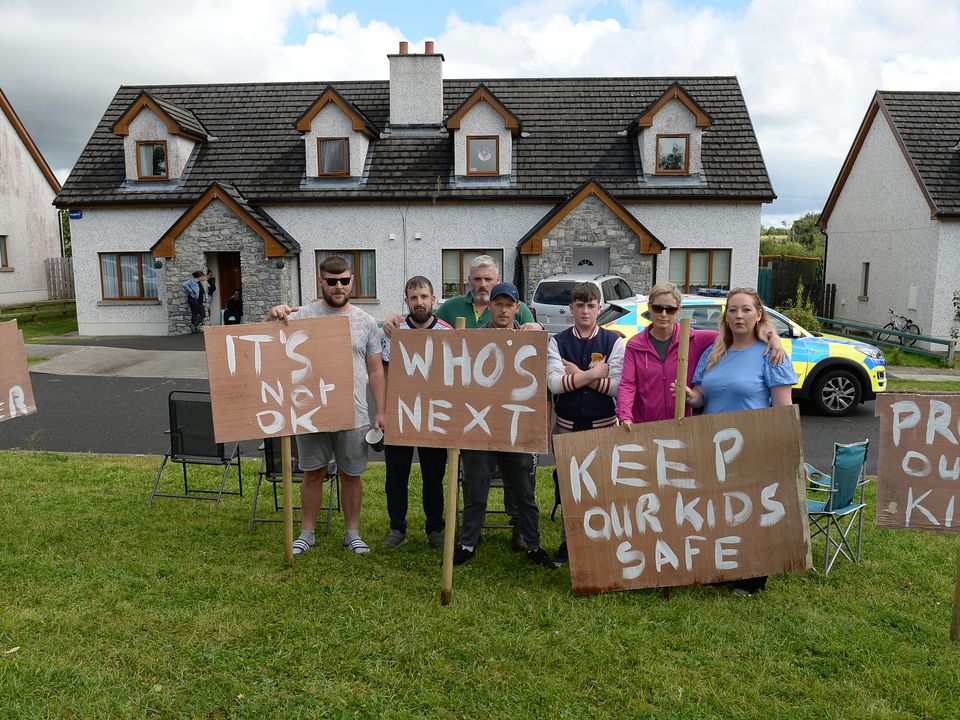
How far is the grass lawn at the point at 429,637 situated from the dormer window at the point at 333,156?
16148 millimetres

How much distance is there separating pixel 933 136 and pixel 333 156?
1613 cm

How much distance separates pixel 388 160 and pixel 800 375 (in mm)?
13714

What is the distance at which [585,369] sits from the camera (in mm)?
4750

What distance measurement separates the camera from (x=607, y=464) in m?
4.34

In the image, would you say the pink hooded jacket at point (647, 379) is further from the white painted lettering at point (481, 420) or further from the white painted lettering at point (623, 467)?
the white painted lettering at point (481, 420)

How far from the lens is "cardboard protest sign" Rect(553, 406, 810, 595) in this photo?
4297 millimetres

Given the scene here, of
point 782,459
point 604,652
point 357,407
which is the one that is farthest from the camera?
point 357,407

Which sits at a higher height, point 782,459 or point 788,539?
point 782,459

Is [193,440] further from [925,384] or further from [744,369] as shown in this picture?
[925,384]

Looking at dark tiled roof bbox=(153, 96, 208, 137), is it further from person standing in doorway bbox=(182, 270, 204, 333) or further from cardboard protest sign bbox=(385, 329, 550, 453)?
cardboard protest sign bbox=(385, 329, 550, 453)

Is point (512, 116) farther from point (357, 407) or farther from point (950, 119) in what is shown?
point (357, 407)

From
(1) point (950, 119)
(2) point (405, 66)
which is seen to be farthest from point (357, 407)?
(1) point (950, 119)

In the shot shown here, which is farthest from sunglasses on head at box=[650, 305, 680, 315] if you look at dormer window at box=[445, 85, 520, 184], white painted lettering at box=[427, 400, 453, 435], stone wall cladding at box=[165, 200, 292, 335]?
dormer window at box=[445, 85, 520, 184]

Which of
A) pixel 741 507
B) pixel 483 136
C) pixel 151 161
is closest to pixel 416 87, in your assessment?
pixel 483 136
